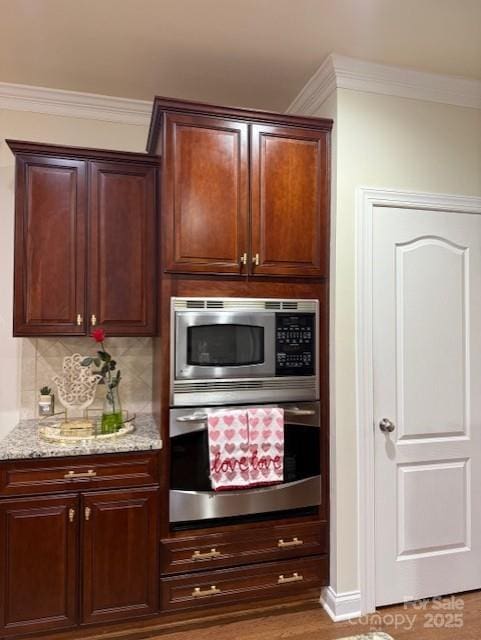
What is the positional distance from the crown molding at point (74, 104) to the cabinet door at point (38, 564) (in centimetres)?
219

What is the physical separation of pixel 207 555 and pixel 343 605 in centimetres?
75

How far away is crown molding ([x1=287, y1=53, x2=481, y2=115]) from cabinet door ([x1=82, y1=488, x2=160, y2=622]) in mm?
2288

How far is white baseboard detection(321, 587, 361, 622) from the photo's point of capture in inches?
89.7

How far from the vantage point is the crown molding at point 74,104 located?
2.63 m

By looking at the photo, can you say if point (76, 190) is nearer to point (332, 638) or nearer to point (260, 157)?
point (260, 157)

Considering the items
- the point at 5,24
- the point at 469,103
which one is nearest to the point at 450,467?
the point at 469,103

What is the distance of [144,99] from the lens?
2758 millimetres

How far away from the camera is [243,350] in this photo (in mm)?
2262

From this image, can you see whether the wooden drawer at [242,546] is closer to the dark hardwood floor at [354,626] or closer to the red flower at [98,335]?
the dark hardwood floor at [354,626]

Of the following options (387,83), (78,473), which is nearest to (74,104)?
(387,83)

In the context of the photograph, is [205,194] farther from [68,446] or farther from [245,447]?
[68,446]

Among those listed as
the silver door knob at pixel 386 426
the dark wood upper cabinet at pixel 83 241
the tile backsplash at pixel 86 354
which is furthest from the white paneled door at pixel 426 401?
the tile backsplash at pixel 86 354

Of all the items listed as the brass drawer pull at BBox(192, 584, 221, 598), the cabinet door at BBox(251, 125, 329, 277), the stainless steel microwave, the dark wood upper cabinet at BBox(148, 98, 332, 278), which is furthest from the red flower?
the brass drawer pull at BBox(192, 584, 221, 598)

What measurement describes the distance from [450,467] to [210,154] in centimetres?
211
